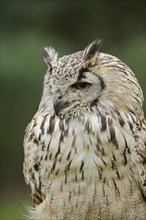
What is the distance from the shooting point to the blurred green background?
32.4 ft

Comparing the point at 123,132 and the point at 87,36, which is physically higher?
the point at 123,132

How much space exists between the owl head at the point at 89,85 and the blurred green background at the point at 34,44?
468cm

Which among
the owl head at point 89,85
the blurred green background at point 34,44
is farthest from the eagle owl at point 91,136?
the blurred green background at point 34,44

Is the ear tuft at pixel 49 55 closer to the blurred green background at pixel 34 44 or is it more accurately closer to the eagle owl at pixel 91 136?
the eagle owl at pixel 91 136

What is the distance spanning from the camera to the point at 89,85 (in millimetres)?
4289

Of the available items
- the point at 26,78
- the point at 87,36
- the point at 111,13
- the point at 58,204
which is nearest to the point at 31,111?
the point at 26,78

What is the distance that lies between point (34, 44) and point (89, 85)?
5.79 m

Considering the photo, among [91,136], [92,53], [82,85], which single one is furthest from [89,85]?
[91,136]

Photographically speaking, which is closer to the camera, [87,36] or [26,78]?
[26,78]

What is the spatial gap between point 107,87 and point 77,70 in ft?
0.68

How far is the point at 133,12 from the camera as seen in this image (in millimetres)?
11852

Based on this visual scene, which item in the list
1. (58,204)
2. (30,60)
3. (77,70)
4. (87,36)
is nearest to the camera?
(77,70)

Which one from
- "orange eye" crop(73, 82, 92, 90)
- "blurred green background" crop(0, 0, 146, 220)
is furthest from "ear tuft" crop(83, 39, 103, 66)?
"blurred green background" crop(0, 0, 146, 220)

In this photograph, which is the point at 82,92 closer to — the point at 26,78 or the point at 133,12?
the point at 26,78
